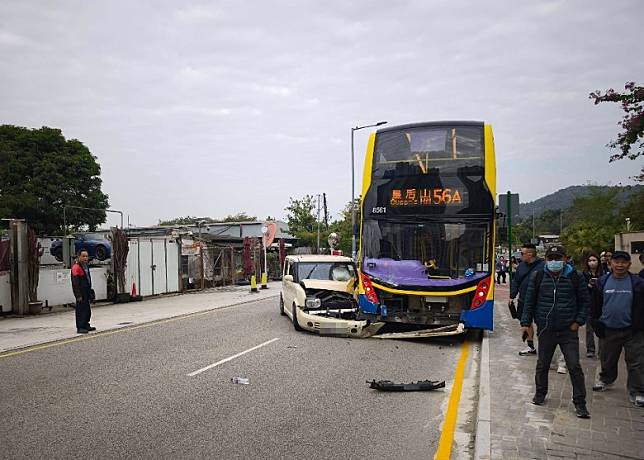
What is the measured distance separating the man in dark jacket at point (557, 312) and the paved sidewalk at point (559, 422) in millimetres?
277

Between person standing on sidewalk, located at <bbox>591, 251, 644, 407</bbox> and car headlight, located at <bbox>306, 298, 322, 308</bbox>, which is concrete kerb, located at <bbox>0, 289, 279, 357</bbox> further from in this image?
person standing on sidewalk, located at <bbox>591, 251, 644, 407</bbox>

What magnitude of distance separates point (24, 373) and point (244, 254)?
76.7ft

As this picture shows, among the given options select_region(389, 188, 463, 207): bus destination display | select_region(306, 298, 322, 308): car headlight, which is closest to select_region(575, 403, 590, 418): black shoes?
select_region(389, 188, 463, 207): bus destination display

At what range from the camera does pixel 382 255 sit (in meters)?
11.3

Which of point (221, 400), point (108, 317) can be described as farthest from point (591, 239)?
point (221, 400)

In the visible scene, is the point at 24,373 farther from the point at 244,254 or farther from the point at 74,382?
the point at 244,254

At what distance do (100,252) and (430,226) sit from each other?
17.8 metres

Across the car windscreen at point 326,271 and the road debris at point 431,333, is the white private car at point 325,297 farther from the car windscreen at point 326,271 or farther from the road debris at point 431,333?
the road debris at point 431,333

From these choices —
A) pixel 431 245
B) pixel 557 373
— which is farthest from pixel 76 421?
pixel 431 245

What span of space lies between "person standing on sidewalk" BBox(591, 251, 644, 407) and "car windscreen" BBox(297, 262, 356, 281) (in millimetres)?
6887

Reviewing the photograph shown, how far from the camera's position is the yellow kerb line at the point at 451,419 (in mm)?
5024

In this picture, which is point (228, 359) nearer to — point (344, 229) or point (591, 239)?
point (591, 239)

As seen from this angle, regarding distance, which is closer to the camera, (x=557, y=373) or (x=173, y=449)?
(x=173, y=449)

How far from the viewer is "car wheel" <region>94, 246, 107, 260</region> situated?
24.0 metres
